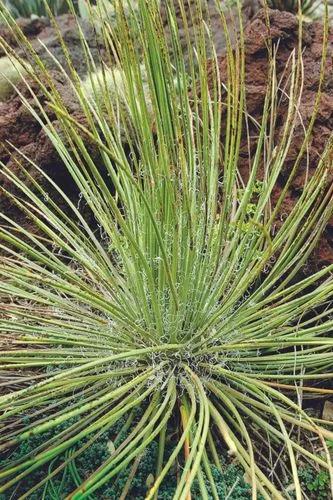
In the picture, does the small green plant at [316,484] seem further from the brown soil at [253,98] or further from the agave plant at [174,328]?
the brown soil at [253,98]

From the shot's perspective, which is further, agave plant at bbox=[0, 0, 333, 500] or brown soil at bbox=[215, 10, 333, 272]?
brown soil at bbox=[215, 10, 333, 272]

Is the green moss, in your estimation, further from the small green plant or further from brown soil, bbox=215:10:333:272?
brown soil, bbox=215:10:333:272

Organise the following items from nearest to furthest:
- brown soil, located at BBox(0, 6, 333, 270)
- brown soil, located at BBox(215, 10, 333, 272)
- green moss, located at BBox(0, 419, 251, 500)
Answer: green moss, located at BBox(0, 419, 251, 500), brown soil, located at BBox(215, 10, 333, 272), brown soil, located at BBox(0, 6, 333, 270)

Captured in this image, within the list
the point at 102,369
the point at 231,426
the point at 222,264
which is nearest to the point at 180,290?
the point at 222,264

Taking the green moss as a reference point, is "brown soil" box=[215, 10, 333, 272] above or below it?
above

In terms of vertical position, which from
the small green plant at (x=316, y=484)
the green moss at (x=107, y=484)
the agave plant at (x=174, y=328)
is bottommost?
the small green plant at (x=316, y=484)

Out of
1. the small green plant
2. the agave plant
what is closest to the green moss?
the agave plant

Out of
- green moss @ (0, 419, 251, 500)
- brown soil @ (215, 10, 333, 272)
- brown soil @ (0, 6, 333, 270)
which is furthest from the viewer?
brown soil @ (0, 6, 333, 270)

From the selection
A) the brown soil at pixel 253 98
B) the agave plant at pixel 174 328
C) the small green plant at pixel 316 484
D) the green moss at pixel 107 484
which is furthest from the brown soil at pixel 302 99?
the green moss at pixel 107 484

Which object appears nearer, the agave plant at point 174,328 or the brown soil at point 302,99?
the agave plant at point 174,328

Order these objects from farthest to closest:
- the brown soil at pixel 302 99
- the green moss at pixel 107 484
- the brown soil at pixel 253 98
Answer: the brown soil at pixel 253 98
the brown soil at pixel 302 99
the green moss at pixel 107 484

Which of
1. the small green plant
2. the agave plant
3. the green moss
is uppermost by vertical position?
the agave plant

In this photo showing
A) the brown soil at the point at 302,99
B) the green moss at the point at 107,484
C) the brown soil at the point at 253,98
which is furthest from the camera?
the brown soil at the point at 253,98
